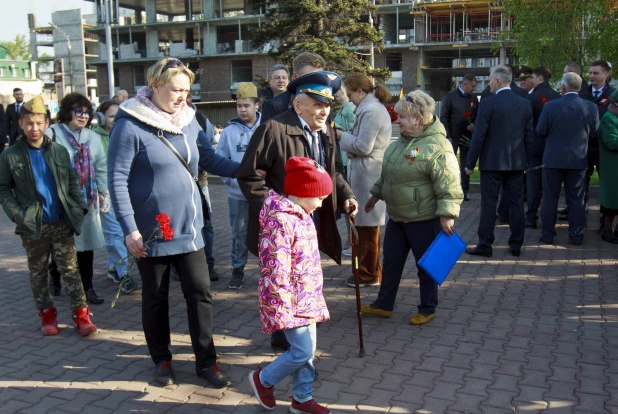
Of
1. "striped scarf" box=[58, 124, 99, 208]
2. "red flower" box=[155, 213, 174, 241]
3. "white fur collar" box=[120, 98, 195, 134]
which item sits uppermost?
"white fur collar" box=[120, 98, 195, 134]

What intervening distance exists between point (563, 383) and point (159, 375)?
2.73 meters

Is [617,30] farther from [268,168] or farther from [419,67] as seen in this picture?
[419,67]

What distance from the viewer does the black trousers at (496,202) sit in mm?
7617

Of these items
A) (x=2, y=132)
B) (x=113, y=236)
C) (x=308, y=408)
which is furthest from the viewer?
(x=2, y=132)

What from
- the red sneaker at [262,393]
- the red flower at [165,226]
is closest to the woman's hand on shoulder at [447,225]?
the red sneaker at [262,393]

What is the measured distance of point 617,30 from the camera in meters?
13.9

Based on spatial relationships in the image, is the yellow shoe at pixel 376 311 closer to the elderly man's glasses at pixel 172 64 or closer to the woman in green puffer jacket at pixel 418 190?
the woman in green puffer jacket at pixel 418 190

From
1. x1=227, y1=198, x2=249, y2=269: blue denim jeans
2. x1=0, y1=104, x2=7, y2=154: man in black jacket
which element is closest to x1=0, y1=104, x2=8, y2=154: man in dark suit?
x1=0, y1=104, x2=7, y2=154: man in black jacket

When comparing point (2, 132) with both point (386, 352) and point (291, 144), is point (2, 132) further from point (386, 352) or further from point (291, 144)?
point (386, 352)

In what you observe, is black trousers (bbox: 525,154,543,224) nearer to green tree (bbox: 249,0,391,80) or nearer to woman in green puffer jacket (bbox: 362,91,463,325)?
woman in green puffer jacket (bbox: 362,91,463,325)

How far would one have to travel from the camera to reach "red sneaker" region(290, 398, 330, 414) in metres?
3.75

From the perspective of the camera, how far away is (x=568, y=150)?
7953 mm

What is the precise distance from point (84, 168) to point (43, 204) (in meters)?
0.98

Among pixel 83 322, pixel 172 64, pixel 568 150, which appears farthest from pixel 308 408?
pixel 568 150
